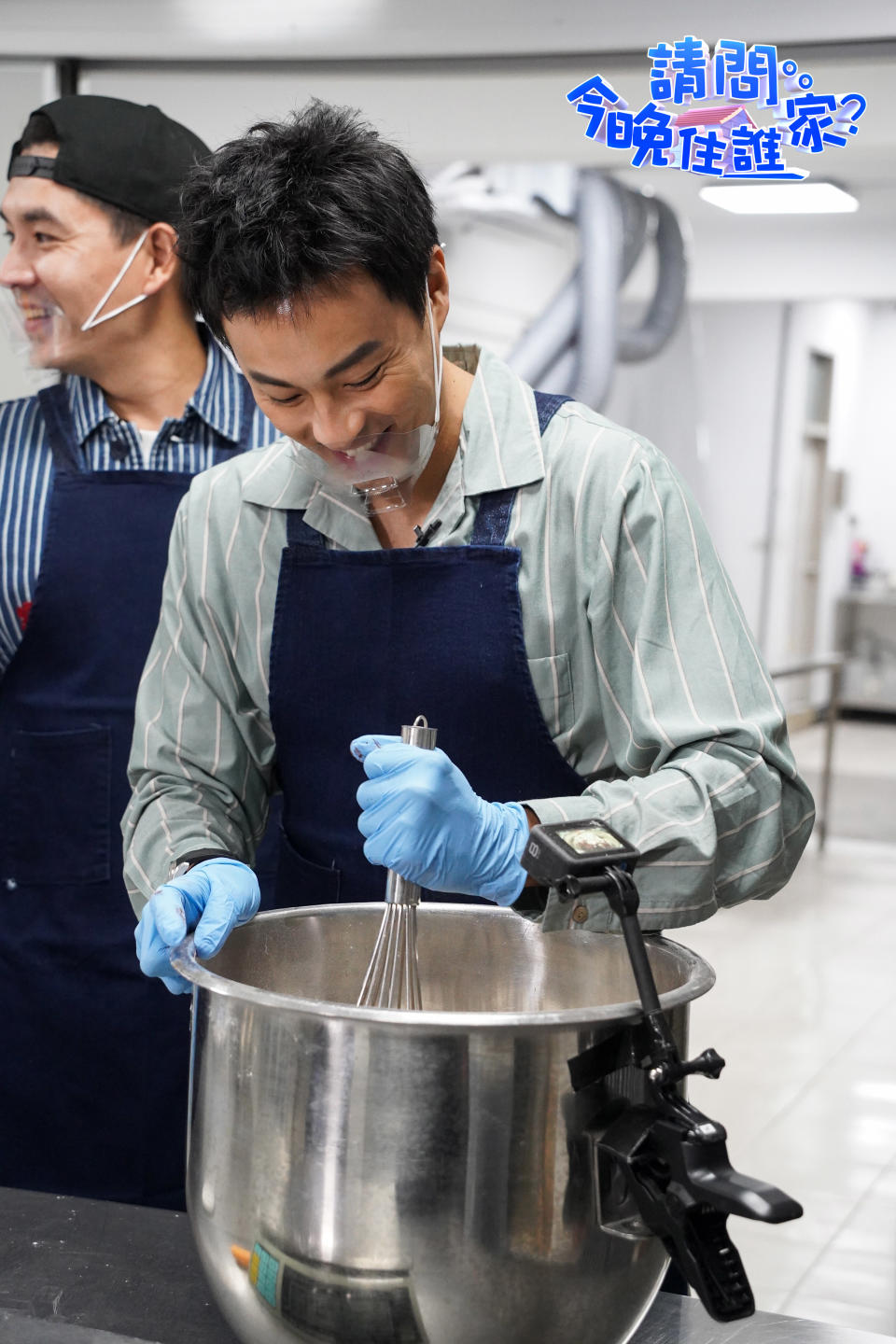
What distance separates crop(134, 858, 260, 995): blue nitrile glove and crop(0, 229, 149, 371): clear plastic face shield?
3.13 ft

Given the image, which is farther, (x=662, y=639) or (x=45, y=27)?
(x=45, y=27)

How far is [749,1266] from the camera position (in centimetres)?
261

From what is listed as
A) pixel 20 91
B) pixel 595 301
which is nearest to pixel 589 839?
pixel 20 91

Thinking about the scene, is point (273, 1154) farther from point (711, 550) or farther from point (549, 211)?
point (549, 211)

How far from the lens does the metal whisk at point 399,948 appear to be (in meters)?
1.04

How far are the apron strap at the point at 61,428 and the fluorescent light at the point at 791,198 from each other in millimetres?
1186

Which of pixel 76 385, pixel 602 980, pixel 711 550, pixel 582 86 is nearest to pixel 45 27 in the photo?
pixel 76 385

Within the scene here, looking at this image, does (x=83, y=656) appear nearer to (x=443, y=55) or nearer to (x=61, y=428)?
(x=61, y=428)

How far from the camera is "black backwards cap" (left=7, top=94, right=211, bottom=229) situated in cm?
179

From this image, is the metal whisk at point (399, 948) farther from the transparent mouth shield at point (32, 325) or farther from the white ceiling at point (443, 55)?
the white ceiling at point (443, 55)

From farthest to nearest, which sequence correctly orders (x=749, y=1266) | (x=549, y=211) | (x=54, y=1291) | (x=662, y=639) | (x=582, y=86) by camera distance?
(x=549, y=211) → (x=749, y=1266) → (x=582, y=86) → (x=662, y=639) → (x=54, y=1291)

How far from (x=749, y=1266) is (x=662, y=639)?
1886mm

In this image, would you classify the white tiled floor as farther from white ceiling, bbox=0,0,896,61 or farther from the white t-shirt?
white ceiling, bbox=0,0,896,61

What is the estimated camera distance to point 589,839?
839 mm
